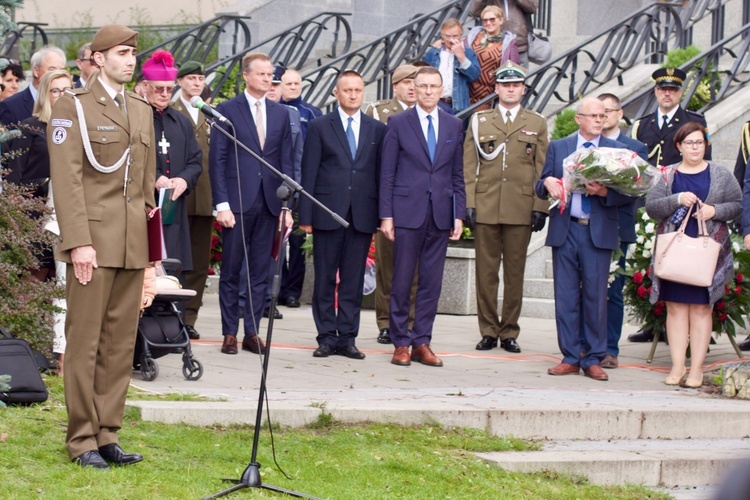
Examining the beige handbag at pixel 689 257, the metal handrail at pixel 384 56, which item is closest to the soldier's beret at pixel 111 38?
the beige handbag at pixel 689 257

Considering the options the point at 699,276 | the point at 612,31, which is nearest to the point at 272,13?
the point at 612,31

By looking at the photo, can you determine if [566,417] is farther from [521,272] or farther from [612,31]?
[612,31]

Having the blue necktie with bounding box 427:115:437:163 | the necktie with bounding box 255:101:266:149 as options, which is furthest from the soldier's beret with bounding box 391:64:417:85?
the necktie with bounding box 255:101:266:149

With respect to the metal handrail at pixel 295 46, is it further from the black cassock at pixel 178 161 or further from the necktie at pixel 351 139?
the necktie at pixel 351 139

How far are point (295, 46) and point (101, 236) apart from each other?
43.8 ft

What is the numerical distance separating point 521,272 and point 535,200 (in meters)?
0.64

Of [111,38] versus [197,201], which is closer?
[111,38]

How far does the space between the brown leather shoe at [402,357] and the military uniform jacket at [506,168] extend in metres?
1.60

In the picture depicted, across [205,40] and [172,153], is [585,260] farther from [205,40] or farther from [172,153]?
[205,40]

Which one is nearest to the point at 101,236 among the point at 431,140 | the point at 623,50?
the point at 431,140

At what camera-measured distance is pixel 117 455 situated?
5973mm

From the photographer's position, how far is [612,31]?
1653 centimetres

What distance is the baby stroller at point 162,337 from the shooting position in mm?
8148

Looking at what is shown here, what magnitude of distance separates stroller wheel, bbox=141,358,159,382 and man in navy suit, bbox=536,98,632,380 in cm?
297
